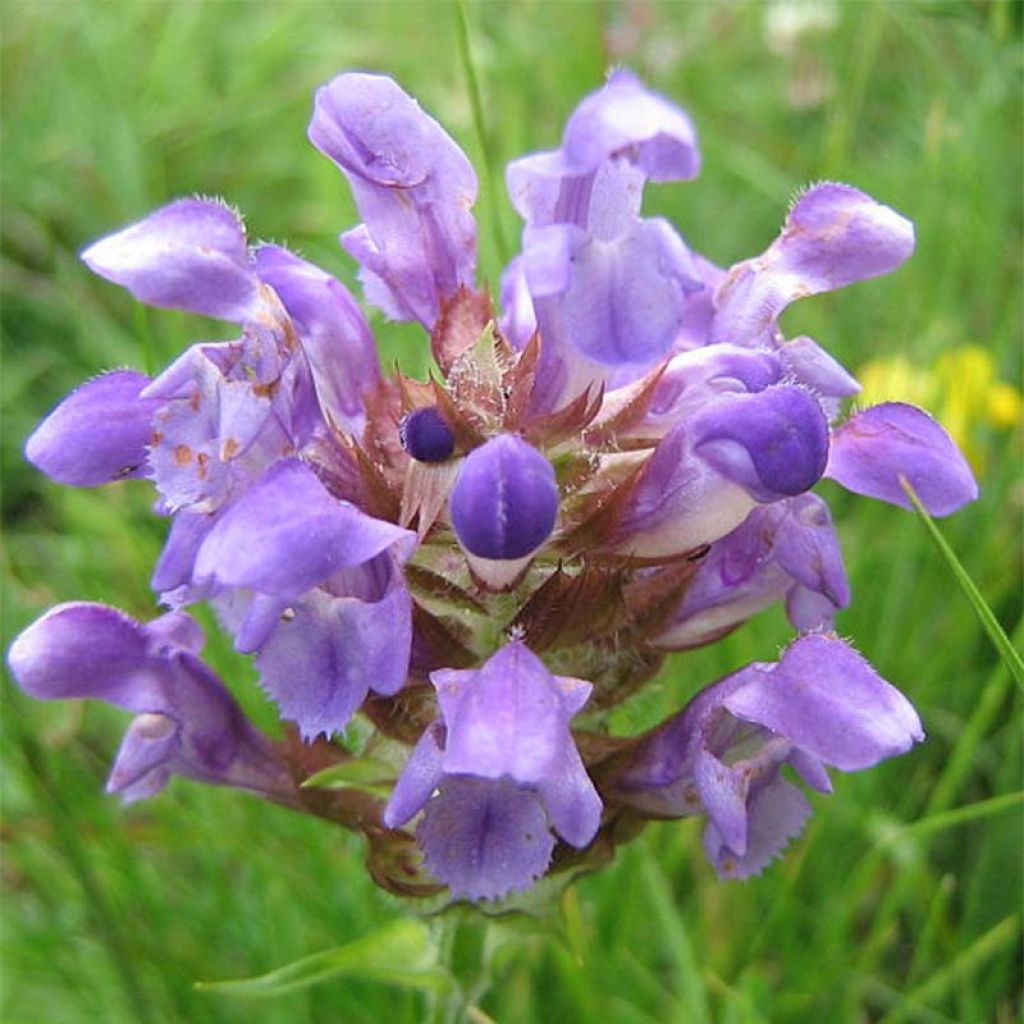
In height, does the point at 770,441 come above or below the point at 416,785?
above

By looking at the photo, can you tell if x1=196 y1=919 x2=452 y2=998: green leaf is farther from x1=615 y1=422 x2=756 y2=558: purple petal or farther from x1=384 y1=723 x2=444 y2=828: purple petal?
x1=615 y1=422 x2=756 y2=558: purple petal

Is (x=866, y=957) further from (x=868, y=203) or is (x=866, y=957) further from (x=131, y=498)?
(x=131, y=498)

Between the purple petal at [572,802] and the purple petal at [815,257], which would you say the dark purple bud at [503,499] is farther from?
the purple petal at [815,257]

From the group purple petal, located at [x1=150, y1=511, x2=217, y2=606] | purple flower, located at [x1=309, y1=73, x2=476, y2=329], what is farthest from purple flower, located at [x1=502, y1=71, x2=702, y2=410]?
purple petal, located at [x1=150, y1=511, x2=217, y2=606]

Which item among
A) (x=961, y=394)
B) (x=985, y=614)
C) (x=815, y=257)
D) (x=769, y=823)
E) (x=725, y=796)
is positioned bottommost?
(x=961, y=394)

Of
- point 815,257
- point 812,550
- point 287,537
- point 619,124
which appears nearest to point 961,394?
point 815,257

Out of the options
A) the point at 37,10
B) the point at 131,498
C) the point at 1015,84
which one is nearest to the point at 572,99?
the point at 1015,84

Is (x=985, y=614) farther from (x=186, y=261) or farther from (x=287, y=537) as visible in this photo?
(x=186, y=261)

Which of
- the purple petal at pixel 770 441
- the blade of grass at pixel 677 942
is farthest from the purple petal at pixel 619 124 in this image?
the blade of grass at pixel 677 942
